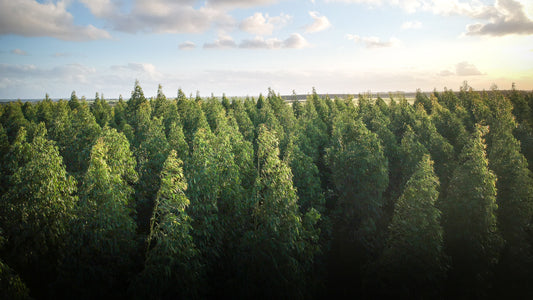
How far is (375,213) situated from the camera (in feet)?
74.3

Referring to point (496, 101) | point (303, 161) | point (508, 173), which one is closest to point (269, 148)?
point (303, 161)

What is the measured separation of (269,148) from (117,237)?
9.94 metres

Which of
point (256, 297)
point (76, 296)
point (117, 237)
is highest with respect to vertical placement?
point (117, 237)

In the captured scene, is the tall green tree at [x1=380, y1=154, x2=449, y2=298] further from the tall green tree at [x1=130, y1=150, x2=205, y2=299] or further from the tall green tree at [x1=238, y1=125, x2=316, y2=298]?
the tall green tree at [x1=130, y1=150, x2=205, y2=299]

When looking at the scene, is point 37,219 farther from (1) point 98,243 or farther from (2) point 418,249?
(2) point 418,249

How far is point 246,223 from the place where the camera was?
1727 cm

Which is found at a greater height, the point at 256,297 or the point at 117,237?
the point at 117,237

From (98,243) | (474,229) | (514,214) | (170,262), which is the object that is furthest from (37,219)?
(514,214)

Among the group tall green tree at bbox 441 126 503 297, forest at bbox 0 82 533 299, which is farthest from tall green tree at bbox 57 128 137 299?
tall green tree at bbox 441 126 503 297

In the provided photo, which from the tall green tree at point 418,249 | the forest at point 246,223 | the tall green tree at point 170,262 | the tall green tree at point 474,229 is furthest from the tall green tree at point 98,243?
the tall green tree at point 474,229

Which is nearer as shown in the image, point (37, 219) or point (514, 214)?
point (37, 219)

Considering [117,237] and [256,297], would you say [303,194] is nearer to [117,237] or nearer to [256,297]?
[256,297]

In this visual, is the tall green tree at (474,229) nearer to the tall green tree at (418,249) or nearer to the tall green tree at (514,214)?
the tall green tree at (514,214)

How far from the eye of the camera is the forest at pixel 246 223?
41.9ft
